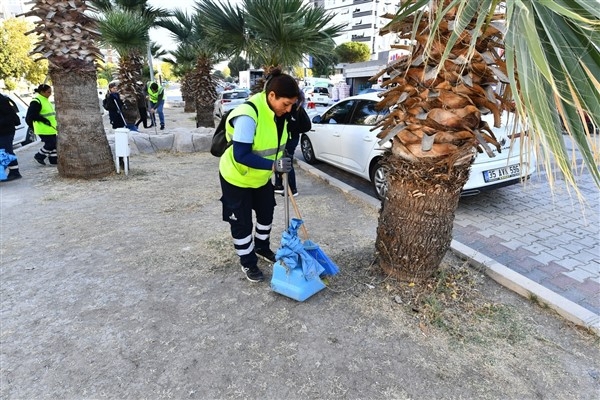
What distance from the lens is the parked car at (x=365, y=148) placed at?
4672 mm

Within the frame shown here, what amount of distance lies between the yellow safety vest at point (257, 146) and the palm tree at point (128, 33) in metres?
9.95

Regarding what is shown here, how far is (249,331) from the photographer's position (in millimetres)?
2518

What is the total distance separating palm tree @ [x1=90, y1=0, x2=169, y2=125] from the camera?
11398 mm

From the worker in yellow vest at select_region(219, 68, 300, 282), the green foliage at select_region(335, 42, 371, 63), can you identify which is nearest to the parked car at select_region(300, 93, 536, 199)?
the worker in yellow vest at select_region(219, 68, 300, 282)

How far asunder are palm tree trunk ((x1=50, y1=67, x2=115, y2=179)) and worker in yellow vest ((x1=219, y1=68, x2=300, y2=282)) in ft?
14.9

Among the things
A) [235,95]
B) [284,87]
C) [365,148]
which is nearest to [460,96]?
[284,87]

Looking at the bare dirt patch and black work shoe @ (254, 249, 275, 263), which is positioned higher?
black work shoe @ (254, 249, 275, 263)

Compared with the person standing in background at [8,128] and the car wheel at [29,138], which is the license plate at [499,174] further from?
the car wheel at [29,138]

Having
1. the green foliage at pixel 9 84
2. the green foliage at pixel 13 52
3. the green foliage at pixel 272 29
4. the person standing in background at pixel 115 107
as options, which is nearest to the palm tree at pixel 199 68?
the person standing in background at pixel 115 107

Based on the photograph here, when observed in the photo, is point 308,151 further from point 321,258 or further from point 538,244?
point 321,258

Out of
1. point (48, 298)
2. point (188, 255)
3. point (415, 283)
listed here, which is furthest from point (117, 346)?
point (415, 283)

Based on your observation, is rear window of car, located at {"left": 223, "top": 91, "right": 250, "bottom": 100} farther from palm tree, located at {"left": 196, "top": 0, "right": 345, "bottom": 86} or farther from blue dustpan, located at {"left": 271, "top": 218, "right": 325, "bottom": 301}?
blue dustpan, located at {"left": 271, "top": 218, "right": 325, "bottom": 301}

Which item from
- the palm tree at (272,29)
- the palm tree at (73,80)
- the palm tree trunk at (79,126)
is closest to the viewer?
the palm tree at (73,80)

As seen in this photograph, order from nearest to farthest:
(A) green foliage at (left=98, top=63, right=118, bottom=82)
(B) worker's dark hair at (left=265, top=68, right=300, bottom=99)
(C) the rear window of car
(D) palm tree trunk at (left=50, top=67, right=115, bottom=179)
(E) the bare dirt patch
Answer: (E) the bare dirt patch
(B) worker's dark hair at (left=265, top=68, right=300, bottom=99)
(D) palm tree trunk at (left=50, top=67, right=115, bottom=179)
(A) green foliage at (left=98, top=63, right=118, bottom=82)
(C) the rear window of car
